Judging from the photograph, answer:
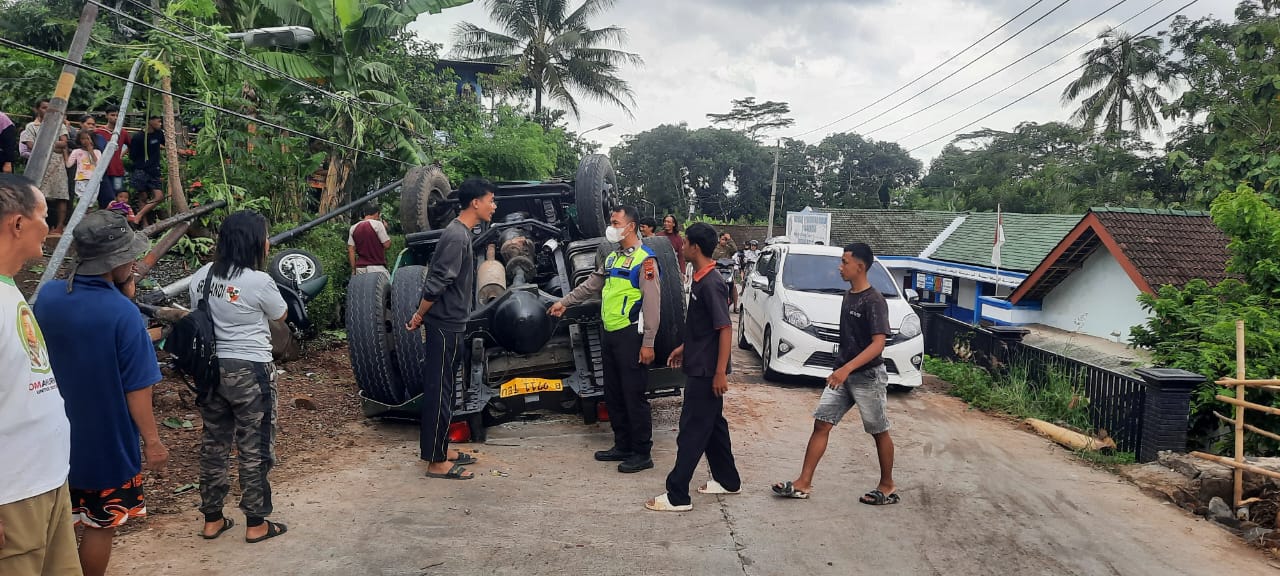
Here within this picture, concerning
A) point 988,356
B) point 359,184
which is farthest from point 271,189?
point 988,356

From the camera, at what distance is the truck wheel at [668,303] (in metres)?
5.90

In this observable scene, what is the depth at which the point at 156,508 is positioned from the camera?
4.30m

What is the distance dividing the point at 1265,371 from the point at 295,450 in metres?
7.89

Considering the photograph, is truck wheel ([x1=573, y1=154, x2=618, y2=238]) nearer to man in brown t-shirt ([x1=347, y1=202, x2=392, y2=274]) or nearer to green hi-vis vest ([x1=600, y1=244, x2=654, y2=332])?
green hi-vis vest ([x1=600, y1=244, x2=654, y2=332])

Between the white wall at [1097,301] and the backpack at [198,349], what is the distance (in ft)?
46.8

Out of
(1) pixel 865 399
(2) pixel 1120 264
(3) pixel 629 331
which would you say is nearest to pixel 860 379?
(1) pixel 865 399

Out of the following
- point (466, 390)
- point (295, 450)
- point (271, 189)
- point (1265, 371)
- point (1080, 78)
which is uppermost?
point (1080, 78)

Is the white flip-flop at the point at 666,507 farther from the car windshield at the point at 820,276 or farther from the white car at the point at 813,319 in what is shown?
the car windshield at the point at 820,276

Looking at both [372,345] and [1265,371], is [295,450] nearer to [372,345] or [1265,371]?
[372,345]

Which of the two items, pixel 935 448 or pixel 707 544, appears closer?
pixel 707 544

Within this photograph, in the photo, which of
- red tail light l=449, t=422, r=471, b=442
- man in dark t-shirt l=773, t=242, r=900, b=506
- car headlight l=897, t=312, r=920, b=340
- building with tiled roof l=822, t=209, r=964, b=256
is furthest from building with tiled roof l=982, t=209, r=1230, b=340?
building with tiled roof l=822, t=209, r=964, b=256

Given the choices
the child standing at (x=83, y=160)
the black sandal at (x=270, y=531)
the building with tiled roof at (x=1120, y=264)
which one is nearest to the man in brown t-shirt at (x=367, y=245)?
the child standing at (x=83, y=160)

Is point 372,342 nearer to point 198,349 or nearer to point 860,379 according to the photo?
point 198,349

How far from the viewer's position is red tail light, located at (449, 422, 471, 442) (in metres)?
5.94
